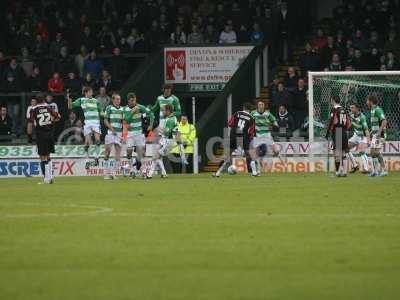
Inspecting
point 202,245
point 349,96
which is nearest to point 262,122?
point 349,96

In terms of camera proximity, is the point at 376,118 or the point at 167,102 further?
the point at 167,102

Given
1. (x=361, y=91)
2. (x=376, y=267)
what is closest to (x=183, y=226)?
(x=376, y=267)

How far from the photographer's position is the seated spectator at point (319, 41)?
3232 cm

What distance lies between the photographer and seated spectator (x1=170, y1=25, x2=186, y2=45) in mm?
34438

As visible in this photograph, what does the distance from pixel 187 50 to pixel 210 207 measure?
1822 cm

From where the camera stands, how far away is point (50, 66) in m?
34.5

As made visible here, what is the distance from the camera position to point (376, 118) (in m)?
26.7

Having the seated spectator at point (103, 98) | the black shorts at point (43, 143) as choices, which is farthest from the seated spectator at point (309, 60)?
the black shorts at point (43, 143)

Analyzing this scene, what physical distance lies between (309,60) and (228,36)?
10.4 feet

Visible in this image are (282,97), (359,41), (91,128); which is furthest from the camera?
(359,41)

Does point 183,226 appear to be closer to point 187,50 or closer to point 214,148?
point 214,148

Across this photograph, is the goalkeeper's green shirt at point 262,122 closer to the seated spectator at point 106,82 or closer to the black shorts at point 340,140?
the black shorts at point 340,140

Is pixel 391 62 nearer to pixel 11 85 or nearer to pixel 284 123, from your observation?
pixel 284 123

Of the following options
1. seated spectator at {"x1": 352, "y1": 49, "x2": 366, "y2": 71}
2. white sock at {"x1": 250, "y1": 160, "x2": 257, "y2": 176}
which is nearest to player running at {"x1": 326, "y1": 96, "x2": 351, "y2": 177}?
white sock at {"x1": 250, "y1": 160, "x2": 257, "y2": 176}
